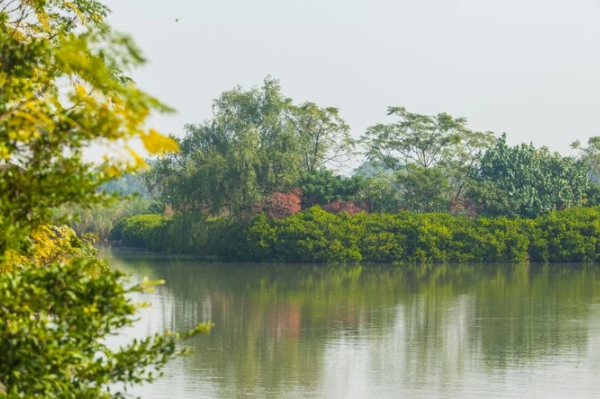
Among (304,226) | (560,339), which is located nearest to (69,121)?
(560,339)

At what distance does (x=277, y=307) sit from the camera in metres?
29.9

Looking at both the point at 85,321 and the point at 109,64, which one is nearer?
the point at 85,321

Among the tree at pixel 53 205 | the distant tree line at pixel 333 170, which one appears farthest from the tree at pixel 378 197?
the tree at pixel 53 205

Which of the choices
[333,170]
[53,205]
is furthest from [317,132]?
[53,205]

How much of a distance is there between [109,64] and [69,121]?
1.33 meters

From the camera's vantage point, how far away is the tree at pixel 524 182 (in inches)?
1907

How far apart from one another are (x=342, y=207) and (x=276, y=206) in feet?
13.4

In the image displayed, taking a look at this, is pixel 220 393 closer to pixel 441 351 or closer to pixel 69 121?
pixel 441 351

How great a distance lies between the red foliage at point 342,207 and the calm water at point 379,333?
274 inches

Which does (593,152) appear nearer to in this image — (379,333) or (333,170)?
(333,170)

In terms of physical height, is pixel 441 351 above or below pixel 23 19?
below

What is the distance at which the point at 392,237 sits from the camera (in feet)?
148

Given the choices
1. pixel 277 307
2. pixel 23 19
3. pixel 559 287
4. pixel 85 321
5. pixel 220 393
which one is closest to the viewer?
pixel 85 321

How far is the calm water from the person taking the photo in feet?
62.2
